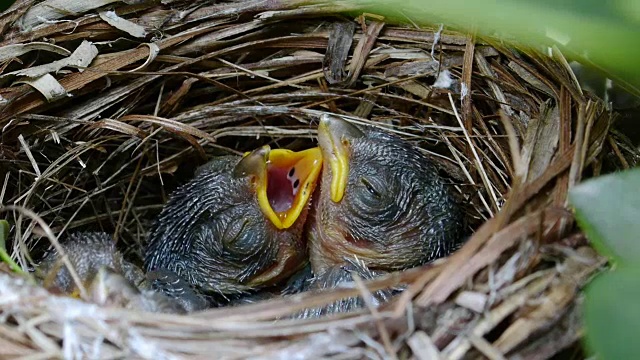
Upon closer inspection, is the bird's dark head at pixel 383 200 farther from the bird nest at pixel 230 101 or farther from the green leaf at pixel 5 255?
the green leaf at pixel 5 255

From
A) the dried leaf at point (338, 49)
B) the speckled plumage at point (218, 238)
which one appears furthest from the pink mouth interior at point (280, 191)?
the dried leaf at point (338, 49)

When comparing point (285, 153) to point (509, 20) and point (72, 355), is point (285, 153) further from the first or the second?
point (509, 20)

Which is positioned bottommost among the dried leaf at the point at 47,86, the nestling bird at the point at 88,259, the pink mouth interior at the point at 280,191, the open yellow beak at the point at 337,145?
the nestling bird at the point at 88,259

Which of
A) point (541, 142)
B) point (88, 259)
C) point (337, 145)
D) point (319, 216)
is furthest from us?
point (319, 216)

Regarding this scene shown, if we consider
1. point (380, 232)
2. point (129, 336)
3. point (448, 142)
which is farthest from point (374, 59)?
point (129, 336)

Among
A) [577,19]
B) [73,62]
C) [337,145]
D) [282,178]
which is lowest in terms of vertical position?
[282,178]

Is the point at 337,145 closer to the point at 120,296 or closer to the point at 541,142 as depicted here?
the point at 541,142

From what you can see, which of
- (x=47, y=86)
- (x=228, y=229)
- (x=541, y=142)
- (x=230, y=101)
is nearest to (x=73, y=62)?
(x=47, y=86)
